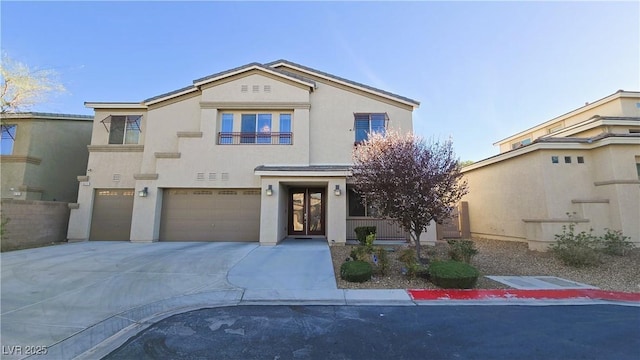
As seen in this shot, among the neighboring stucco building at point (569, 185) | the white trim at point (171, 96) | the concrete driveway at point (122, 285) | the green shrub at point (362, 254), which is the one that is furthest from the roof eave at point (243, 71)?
the neighboring stucco building at point (569, 185)

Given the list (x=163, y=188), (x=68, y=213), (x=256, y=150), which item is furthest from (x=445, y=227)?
(x=68, y=213)

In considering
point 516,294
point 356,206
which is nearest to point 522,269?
point 516,294

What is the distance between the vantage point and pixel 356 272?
25.1 ft

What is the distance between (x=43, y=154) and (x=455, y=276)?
21.3m

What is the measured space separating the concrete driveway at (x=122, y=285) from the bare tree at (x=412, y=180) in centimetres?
280

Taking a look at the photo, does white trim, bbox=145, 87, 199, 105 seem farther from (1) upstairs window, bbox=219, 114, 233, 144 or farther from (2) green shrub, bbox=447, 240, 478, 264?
(2) green shrub, bbox=447, 240, 478, 264

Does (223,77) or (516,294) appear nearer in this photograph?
(516,294)

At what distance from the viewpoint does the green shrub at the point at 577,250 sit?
953 cm

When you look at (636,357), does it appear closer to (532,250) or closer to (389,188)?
(389,188)

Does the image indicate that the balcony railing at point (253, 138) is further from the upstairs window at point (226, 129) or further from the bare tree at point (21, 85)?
the bare tree at point (21, 85)

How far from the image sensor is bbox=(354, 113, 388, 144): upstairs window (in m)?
15.5

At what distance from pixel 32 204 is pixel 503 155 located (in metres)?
22.6

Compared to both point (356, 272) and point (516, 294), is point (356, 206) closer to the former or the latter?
point (356, 272)

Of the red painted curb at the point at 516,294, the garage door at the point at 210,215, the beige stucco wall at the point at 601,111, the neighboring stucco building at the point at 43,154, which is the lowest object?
the red painted curb at the point at 516,294
